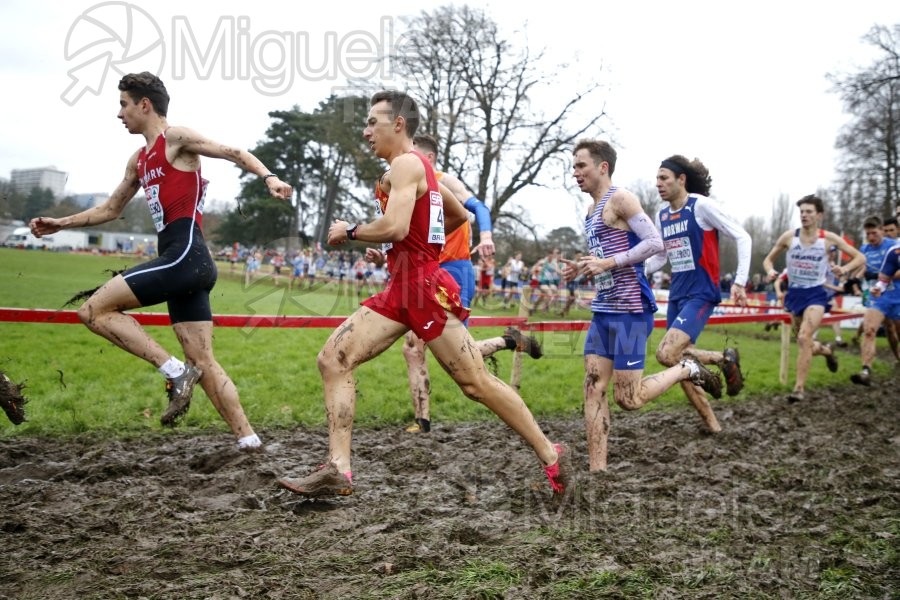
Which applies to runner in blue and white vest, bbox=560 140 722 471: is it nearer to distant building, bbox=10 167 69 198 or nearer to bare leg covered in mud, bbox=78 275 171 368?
bare leg covered in mud, bbox=78 275 171 368

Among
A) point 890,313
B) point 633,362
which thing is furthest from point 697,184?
point 890,313

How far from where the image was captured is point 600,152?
190 inches

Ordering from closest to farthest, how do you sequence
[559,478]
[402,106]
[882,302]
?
[402,106]
[559,478]
[882,302]

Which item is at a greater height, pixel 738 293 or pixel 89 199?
pixel 89 199

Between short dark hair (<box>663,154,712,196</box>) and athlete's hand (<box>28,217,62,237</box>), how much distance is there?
495cm

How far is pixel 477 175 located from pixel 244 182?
64.1 ft

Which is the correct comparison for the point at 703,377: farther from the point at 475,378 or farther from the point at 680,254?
the point at 475,378

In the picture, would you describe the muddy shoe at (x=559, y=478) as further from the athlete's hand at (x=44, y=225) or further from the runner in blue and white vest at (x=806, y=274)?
the runner in blue and white vest at (x=806, y=274)

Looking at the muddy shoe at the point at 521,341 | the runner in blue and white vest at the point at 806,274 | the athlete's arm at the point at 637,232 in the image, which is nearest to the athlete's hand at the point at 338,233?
the athlete's arm at the point at 637,232

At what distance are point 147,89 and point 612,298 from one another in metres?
3.58

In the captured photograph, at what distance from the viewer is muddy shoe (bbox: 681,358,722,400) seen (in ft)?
18.4

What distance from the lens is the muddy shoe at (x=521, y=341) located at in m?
6.41

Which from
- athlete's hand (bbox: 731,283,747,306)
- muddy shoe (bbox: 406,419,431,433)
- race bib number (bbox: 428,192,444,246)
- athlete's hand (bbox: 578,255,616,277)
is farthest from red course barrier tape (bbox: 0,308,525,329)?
athlete's hand (bbox: 731,283,747,306)

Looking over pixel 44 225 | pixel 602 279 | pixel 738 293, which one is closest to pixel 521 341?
pixel 602 279
